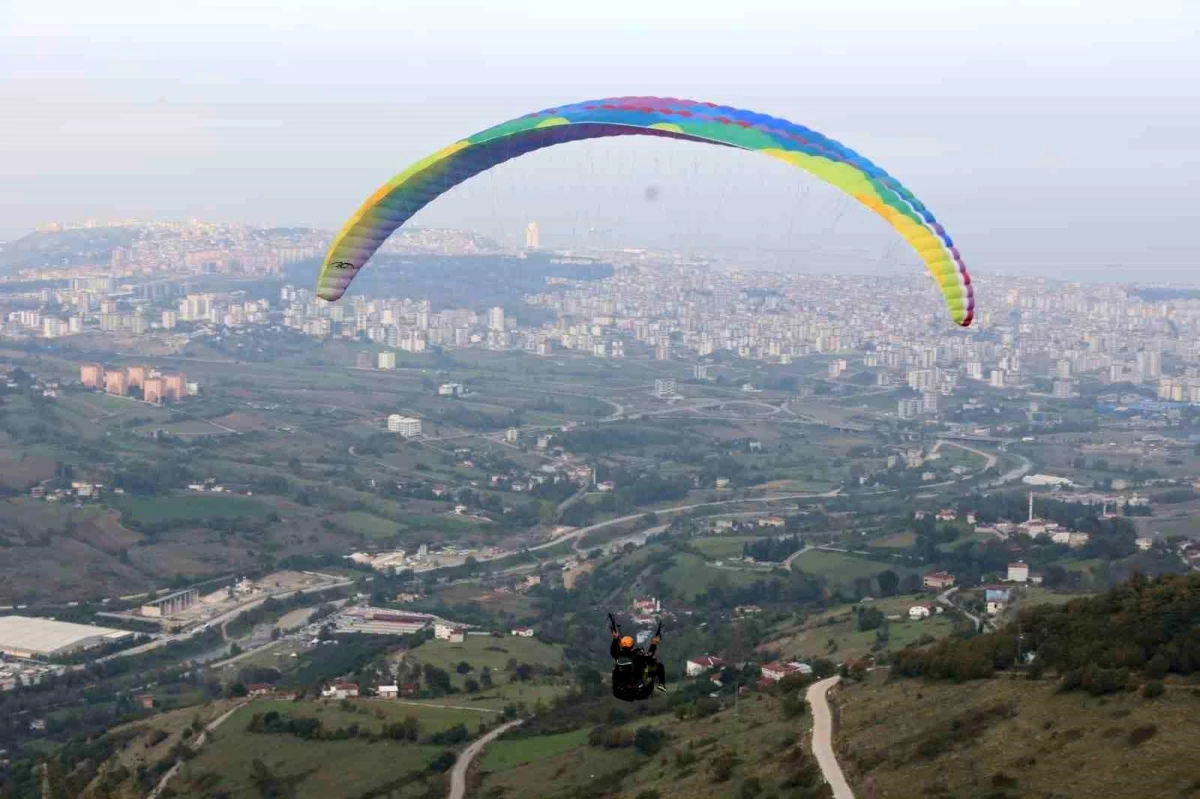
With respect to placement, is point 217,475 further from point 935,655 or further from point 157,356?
Answer: point 935,655

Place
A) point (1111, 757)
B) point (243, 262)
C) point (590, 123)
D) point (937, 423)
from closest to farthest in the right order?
point (590, 123) < point (1111, 757) < point (937, 423) < point (243, 262)

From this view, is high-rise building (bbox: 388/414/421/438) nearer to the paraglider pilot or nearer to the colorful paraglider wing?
the colorful paraglider wing

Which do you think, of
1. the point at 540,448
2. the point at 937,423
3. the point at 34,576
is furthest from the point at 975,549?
the point at 937,423

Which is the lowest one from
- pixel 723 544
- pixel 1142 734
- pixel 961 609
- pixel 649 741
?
pixel 723 544

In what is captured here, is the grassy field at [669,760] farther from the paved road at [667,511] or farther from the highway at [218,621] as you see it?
the paved road at [667,511]

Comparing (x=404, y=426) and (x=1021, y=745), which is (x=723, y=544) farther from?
(x=1021, y=745)

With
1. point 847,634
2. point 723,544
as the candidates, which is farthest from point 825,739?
point 723,544

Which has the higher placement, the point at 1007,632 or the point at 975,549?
the point at 1007,632
